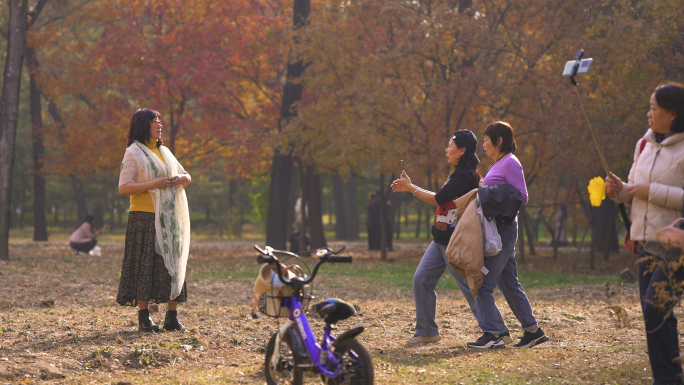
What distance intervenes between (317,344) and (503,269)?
2384 millimetres

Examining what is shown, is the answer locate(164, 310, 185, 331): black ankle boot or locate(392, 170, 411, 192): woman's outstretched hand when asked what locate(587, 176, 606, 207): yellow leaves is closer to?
locate(392, 170, 411, 192): woman's outstretched hand

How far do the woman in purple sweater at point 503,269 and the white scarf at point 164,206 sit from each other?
9.14 feet

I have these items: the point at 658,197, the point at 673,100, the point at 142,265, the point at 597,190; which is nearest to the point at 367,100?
the point at 142,265

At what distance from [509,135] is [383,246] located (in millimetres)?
12273

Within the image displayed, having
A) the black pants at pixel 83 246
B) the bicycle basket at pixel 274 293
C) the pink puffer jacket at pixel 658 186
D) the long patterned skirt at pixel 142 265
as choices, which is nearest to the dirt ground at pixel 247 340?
the long patterned skirt at pixel 142 265

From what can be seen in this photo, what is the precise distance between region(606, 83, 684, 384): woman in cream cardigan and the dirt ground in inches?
27.9

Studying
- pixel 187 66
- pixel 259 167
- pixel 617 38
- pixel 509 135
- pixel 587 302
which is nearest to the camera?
pixel 509 135

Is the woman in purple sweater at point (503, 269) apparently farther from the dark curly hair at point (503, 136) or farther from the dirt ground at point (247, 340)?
the dirt ground at point (247, 340)

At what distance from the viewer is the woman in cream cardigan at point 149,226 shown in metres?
6.49

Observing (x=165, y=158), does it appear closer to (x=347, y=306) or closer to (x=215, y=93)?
(x=347, y=306)

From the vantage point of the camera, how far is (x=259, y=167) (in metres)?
24.3

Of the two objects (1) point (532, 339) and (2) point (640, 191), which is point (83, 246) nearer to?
(1) point (532, 339)

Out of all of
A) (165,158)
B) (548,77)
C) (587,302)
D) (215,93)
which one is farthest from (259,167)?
(165,158)

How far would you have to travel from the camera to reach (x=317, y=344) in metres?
4.26
